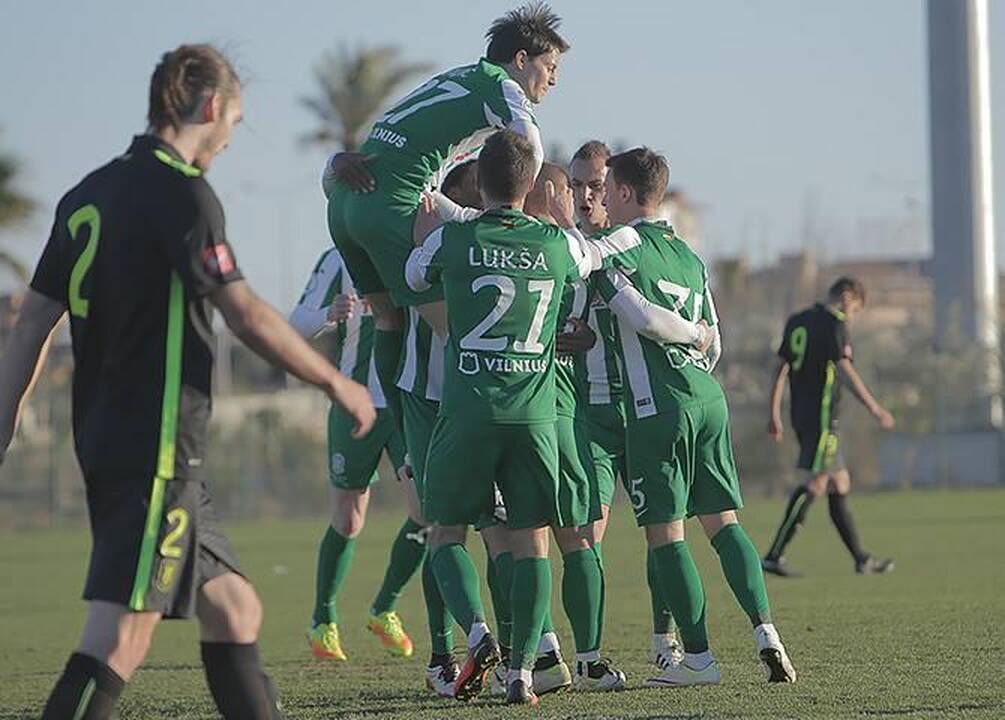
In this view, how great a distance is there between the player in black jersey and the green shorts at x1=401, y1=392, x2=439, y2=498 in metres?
3.13

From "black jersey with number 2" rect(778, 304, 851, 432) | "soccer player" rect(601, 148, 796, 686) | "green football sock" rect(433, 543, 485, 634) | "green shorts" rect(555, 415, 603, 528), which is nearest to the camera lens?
"green shorts" rect(555, 415, 603, 528)

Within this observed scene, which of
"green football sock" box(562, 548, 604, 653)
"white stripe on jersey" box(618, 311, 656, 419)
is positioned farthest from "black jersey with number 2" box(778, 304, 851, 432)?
"green football sock" box(562, 548, 604, 653)

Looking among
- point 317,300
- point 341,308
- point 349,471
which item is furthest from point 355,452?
point 341,308

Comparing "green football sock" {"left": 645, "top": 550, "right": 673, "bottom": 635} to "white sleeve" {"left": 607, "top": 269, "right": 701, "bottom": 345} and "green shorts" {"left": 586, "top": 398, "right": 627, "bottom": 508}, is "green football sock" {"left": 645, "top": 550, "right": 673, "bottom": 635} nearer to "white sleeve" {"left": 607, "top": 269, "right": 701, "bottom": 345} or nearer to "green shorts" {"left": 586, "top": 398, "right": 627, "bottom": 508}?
"green shorts" {"left": 586, "top": 398, "right": 627, "bottom": 508}

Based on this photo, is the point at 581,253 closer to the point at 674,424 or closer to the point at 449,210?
the point at 449,210

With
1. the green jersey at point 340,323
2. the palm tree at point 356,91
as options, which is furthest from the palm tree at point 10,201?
the green jersey at point 340,323

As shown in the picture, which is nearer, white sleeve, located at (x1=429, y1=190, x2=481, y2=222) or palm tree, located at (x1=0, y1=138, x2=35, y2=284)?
white sleeve, located at (x1=429, y1=190, x2=481, y2=222)

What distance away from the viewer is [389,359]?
29.0ft

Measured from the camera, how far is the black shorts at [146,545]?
524 cm

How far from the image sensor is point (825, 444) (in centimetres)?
1630

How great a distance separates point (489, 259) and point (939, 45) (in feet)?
127

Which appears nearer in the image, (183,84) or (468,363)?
(183,84)

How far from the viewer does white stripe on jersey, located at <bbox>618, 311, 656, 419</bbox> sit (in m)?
8.41

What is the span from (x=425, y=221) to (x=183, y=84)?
2.71 meters
